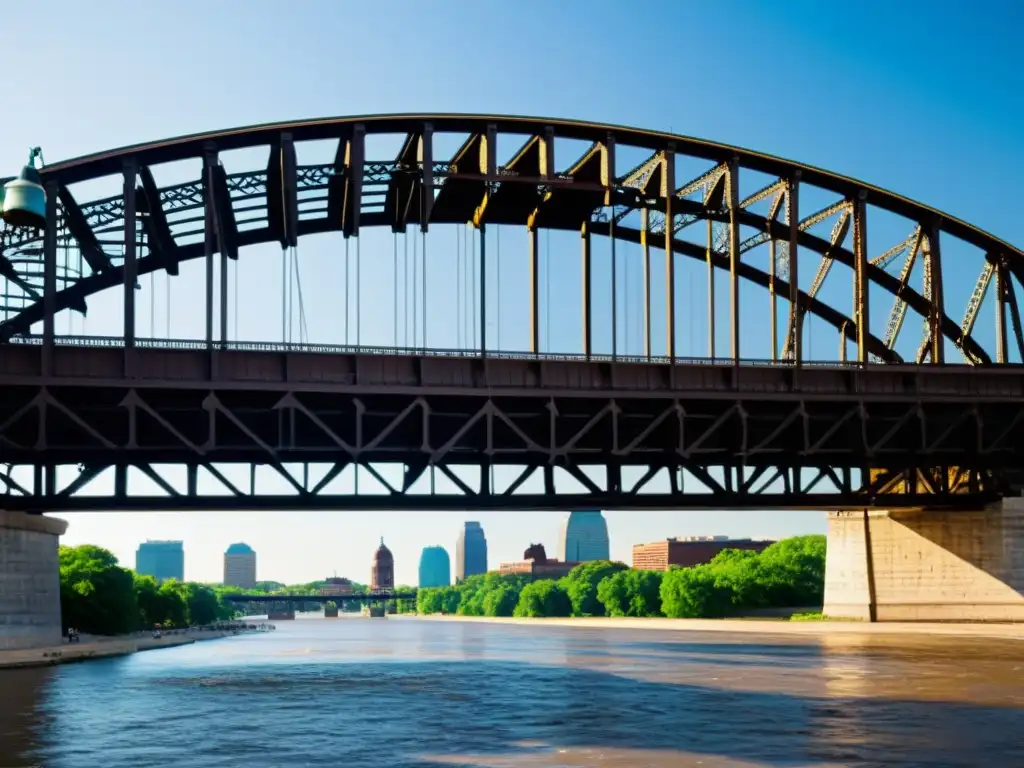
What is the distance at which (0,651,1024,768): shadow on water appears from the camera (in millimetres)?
29797

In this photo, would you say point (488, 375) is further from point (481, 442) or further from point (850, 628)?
point (850, 628)

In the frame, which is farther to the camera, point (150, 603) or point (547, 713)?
point (150, 603)

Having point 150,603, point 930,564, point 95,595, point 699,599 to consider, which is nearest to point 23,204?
point 930,564

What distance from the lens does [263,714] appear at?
40.9 meters

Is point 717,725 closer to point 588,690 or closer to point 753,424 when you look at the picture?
point 588,690

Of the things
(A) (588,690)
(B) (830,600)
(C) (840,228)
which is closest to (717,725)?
(A) (588,690)

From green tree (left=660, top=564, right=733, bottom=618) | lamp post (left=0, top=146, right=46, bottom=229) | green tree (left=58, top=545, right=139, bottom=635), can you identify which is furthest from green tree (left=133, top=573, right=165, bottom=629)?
lamp post (left=0, top=146, right=46, bottom=229)

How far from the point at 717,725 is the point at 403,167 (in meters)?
41.4

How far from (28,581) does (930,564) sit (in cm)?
5099

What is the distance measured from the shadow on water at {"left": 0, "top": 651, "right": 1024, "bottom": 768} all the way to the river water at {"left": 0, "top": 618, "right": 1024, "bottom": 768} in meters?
0.08

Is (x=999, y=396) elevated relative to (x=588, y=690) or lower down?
elevated

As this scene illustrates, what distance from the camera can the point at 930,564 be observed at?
78.4 m

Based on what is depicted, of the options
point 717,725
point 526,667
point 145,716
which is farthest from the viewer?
point 526,667

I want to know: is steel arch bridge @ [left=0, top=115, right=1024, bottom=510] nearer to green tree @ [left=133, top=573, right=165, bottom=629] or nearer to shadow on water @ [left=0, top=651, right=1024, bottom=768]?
shadow on water @ [left=0, top=651, right=1024, bottom=768]
